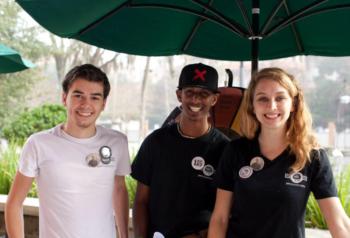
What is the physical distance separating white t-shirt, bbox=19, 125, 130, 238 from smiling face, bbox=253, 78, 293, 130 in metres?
0.81

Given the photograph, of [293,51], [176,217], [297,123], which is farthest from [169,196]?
[293,51]

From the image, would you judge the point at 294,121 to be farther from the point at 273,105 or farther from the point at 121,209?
the point at 121,209

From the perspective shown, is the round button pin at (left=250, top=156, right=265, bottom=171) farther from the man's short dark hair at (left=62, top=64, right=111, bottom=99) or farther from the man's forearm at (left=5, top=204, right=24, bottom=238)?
the man's forearm at (left=5, top=204, right=24, bottom=238)

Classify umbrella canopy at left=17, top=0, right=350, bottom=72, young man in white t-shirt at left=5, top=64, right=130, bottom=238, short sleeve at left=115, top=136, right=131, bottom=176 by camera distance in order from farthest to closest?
1. umbrella canopy at left=17, top=0, right=350, bottom=72
2. short sleeve at left=115, top=136, right=131, bottom=176
3. young man in white t-shirt at left=5, top=64, right=130, bottom=238

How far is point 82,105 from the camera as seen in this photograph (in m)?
2.41

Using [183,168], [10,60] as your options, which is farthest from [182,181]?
[10,60]

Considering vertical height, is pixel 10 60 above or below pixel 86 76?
above

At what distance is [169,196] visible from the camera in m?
2.50

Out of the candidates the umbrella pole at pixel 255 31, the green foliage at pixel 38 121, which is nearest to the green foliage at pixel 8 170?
the umbrella pole at pixel 255 31

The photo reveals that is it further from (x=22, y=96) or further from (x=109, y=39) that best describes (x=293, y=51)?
(x=22, y=96)

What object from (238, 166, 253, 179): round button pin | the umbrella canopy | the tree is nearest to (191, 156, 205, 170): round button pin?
(238, 166, 253, 179): round button pin

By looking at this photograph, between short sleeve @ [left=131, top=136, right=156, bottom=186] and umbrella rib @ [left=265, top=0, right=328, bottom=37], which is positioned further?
umbrella rib @ [left=265, top=0, right=328, bottom=37]

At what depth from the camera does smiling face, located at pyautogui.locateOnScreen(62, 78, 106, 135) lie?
2418 millimetres

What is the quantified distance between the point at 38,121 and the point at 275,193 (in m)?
11.0
